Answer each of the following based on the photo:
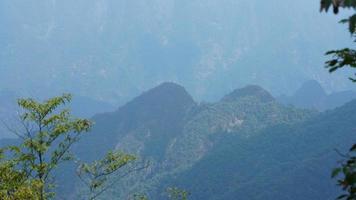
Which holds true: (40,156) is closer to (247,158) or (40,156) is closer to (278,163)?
(278,163)

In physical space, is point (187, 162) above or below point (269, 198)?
above

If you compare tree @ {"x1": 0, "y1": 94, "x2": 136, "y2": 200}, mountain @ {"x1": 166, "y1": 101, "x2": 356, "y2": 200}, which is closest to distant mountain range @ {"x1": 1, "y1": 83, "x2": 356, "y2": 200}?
mountain @ {"x1": 166, "y1": 101, "x2": 356, "y2": 200}

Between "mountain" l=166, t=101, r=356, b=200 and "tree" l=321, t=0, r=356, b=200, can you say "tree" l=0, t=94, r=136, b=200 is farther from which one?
"mountain" l=166, t=101, r=356, b=200

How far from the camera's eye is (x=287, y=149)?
569 ft

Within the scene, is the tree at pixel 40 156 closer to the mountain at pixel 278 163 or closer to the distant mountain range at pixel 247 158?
the mountain at pixel 278 163

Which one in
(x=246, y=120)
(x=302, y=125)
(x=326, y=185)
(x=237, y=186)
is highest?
(x=246, y=120)

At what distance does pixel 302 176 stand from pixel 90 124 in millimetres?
127275

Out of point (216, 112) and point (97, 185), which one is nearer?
point (97, 185)

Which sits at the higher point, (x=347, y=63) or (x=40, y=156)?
(x=40, y=156)

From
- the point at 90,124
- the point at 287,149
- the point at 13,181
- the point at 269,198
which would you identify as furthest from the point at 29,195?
the point at 287,149

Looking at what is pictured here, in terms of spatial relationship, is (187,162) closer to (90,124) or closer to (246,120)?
(246,120)

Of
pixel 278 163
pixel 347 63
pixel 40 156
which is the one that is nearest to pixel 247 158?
pixel 278 163

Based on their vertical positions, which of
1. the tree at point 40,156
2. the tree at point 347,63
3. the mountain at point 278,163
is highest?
the mountain at point 278,163

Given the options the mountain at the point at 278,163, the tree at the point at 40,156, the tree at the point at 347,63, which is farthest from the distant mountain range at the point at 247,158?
the tree at the point at 347,63
